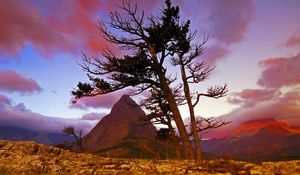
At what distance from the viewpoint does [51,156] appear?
19.4 m

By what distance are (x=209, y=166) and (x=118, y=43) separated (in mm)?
12843

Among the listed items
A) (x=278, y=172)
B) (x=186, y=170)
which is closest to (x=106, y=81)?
(x=186, y=170)

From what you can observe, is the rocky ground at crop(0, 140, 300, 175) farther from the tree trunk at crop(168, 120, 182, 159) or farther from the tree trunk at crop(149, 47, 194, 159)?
the tree trunk at crop(168, 120, 182, 159)

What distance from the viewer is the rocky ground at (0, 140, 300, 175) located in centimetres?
1641

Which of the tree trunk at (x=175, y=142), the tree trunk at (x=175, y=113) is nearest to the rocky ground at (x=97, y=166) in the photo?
the tree trunk at (x=175, y=113)

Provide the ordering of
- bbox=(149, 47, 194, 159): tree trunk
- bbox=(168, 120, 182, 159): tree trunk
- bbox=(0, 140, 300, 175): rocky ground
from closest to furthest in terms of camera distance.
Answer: bbox=(0, 140, 300, 175): rocky ground < bbox=(149, 47, 194, 159): tree trunk < bbox=(168, 120, 182, 159): tree trunk

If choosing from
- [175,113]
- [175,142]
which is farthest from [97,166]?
[175,142]

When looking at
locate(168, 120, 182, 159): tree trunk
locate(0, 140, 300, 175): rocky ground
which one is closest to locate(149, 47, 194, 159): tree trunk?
locate(0, 140, 300, 175): rocky ground

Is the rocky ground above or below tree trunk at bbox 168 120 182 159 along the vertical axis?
A: below

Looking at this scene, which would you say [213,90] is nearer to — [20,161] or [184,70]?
[184,70]

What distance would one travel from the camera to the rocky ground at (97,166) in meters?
16.4

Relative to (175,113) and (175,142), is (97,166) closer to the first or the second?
(175,113)

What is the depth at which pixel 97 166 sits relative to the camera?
17.2m

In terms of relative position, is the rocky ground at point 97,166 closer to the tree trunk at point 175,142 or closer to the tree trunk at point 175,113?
the tree trunk at point 175,113
